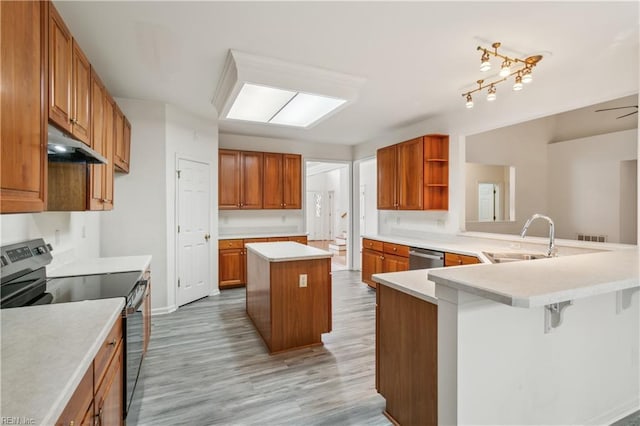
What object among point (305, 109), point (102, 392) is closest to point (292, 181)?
point (305, 109)

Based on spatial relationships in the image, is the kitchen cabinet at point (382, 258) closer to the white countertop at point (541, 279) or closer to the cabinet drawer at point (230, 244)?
the cabinet drawer at point (230, 244)

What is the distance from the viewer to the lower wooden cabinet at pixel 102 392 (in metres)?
0.95

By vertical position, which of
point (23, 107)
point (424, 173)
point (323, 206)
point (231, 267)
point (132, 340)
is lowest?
point (231, 267)

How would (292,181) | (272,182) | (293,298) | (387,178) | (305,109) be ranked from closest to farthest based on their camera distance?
(293,298) → (305,109) → (387,178) → (272,182) → (292,181)

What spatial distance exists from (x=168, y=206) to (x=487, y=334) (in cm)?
375

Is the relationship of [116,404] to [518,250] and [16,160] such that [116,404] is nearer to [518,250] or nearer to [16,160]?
[16,160]

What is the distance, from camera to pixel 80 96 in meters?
1.96

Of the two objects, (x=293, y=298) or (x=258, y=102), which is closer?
(x=293, y=298)

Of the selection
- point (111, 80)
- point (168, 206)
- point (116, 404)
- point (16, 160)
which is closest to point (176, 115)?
point (111, 80)

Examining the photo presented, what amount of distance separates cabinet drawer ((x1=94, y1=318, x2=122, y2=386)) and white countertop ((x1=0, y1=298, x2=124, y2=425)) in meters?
0.10

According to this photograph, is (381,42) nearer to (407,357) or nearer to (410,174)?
(407,357)

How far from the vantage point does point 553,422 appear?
67.0 inches

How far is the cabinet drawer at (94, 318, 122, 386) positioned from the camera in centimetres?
121

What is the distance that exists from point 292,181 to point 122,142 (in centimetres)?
293
